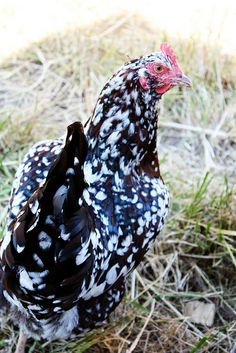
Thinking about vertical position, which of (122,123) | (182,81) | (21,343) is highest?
(182,81)

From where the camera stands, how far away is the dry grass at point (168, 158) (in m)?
2.55

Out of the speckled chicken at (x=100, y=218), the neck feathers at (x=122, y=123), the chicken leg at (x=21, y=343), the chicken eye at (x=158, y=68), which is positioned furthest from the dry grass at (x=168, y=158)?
the chicken eye at (x=158, y=68)

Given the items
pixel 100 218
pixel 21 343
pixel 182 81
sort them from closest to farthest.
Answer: pixel 100 218 < pixel 182 81 < pixel 21 343

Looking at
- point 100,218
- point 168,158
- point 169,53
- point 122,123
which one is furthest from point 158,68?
point 168,158

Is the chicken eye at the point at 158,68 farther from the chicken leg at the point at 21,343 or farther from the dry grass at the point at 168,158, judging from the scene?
the chicken leg at the point at 21,343

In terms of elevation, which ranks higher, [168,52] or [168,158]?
[168,52]

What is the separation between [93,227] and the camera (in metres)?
1.97

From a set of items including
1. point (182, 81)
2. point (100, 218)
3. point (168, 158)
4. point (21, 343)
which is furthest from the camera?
point (168, 158)

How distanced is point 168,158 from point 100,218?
1.19 m

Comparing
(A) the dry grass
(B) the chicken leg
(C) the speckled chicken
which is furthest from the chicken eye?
(B) the chicken leg

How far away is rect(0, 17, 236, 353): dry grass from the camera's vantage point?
101 inches

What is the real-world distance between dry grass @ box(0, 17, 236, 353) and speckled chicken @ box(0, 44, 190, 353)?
32cm

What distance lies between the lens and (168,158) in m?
3.21

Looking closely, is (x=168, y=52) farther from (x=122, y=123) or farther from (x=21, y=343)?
(x=21, y=343)
